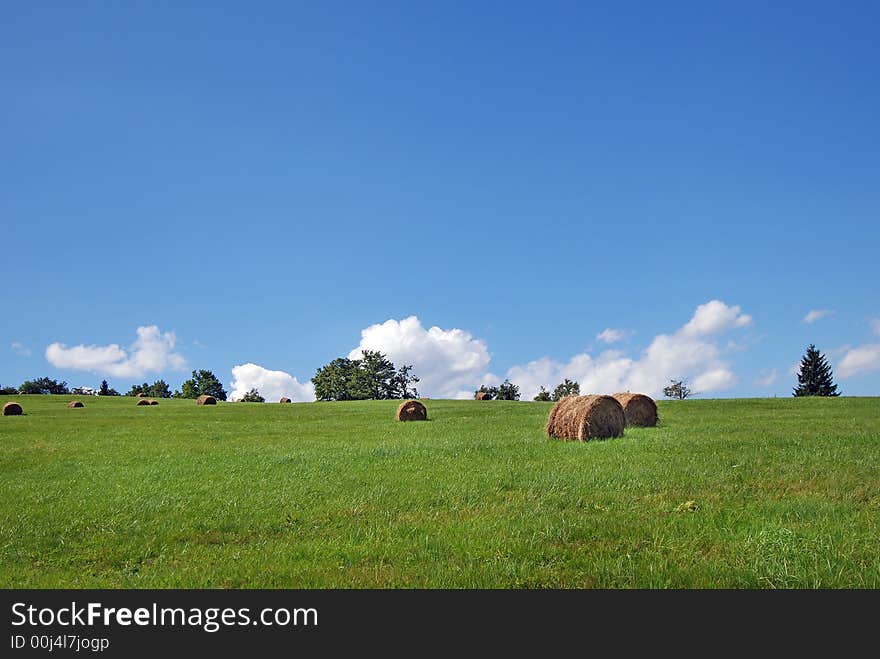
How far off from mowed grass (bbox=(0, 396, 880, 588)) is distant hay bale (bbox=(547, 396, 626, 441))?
179 centimetres

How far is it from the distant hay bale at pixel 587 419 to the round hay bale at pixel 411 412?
736 inches

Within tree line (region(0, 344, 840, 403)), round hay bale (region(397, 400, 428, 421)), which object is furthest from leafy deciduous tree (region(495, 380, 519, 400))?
round hay bale (region(397, 400, 428, 421))

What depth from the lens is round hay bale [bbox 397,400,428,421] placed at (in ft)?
141

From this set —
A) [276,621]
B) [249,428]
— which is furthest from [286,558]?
[249,428]

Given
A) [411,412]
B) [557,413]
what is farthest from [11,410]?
[557,413]

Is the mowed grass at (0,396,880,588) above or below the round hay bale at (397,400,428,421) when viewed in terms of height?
below

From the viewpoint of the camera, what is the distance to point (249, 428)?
3625 cm

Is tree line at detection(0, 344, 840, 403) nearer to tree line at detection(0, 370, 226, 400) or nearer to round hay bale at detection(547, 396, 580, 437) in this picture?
tree line at detection(0, 370, 226, 400)

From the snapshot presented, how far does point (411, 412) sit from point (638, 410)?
16517mm

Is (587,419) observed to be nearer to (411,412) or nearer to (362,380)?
(411,412)

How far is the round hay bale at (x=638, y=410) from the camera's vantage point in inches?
1228

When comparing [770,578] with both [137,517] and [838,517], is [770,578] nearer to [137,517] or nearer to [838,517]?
[838,517]

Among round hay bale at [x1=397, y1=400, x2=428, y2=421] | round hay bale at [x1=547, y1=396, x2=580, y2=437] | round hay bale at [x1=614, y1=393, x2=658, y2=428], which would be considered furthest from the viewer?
round hay bale at [x1=397, y1=400, x2=428, y2=421]

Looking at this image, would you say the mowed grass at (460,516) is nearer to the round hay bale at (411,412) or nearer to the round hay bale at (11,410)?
the round hay bale at (411,412)
